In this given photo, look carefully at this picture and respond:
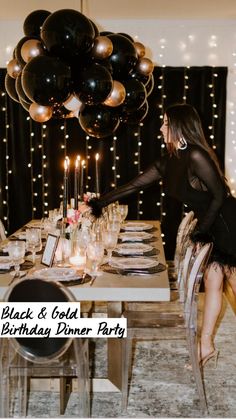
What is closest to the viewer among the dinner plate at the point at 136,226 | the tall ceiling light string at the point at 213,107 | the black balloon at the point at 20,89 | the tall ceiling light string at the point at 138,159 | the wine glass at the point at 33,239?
the wine glass at the point at 33,239

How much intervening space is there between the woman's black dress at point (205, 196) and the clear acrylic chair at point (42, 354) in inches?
50.5

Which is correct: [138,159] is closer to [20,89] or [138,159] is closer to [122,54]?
[122,54]

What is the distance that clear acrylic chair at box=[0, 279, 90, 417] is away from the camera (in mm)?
2396

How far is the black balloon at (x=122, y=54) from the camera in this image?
3.90m

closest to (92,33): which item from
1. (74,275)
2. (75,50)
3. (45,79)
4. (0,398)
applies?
(75,50)

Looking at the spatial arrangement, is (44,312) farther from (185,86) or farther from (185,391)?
(185,86)

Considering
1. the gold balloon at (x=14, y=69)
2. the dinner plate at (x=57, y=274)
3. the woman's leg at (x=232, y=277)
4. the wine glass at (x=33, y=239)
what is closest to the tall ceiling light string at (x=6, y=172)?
the gold balloon at (x=14, y=69)

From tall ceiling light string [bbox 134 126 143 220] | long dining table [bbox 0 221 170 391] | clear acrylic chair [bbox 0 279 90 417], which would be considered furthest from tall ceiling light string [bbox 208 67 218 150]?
clear acrylic chair [bbox 0 279 90 417]

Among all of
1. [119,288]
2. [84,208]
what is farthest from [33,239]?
[84,208]

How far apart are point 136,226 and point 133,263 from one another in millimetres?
1408

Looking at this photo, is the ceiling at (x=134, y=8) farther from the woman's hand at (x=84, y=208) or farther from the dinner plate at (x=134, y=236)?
the dinner plate at (x=134, y=236)

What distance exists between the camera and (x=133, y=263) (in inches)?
125

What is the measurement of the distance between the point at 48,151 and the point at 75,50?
2691 millimetres

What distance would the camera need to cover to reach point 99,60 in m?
3.70
